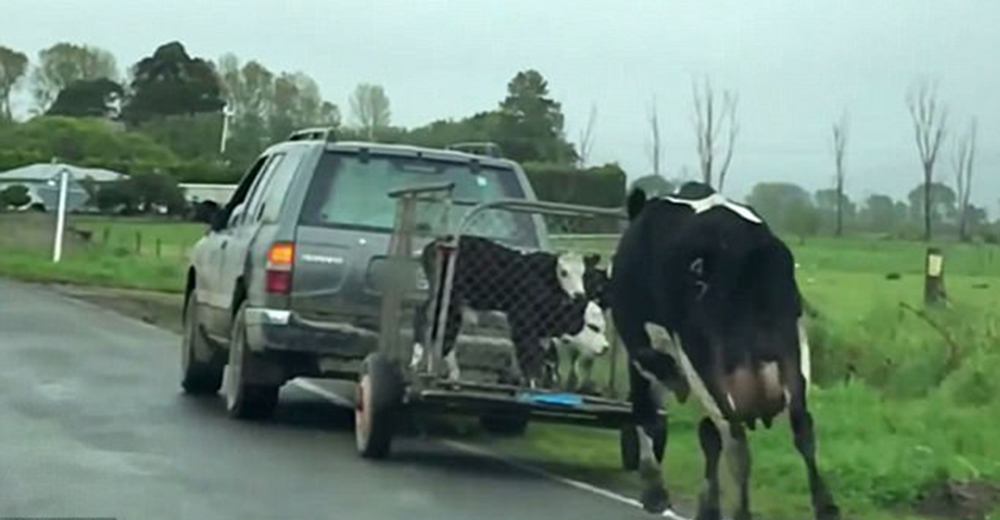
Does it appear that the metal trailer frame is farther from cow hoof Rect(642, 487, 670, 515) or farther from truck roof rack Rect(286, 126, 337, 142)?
truck roof rack Rect(286, 126, 337, 142)

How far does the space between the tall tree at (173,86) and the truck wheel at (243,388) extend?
6911 centimetres

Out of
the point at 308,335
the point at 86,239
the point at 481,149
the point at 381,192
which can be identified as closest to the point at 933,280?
the point at 481,149

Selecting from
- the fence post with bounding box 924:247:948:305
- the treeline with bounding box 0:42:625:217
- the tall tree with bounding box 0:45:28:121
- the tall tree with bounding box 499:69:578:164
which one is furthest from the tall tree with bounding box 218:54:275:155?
the fence post with bounding box 924:247:948:305

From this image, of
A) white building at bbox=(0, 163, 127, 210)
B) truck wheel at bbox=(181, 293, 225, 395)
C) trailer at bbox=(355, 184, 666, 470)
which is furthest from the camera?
white building at bbox=(0, 163, 127, 210)

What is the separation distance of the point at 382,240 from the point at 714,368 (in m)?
4.93

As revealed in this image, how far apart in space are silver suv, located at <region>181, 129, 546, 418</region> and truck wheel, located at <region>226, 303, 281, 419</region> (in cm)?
1

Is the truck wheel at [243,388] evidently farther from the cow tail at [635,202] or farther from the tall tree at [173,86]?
the tall tree at [173,86]

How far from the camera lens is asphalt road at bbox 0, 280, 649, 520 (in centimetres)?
1147

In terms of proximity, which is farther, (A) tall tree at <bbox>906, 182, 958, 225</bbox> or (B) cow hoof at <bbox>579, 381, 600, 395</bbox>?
(A) tall tree at <bbox>906, 182, 958, 225</bbox>

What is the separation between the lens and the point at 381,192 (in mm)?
15516

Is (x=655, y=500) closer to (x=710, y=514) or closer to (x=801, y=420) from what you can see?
(x=710, y=514)

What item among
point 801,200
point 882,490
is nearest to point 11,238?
point 801,200

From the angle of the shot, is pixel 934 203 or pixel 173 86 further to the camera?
pixel 173 86

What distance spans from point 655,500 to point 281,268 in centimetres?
403
